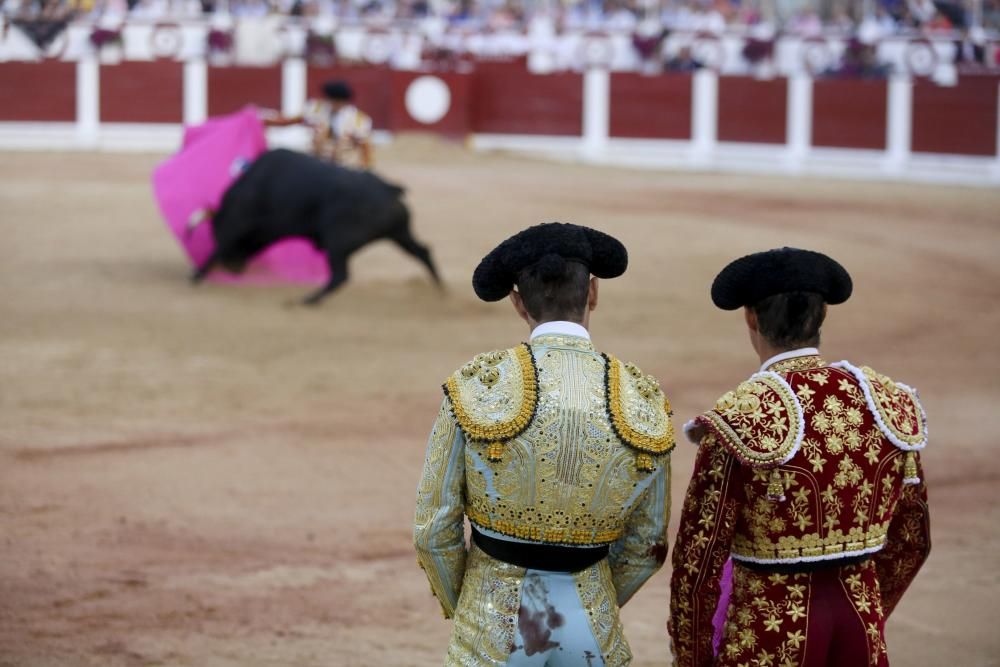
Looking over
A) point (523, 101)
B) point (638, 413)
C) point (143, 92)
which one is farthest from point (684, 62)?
point (638, 413)

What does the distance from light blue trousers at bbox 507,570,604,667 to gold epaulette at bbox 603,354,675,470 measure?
0.20 metres

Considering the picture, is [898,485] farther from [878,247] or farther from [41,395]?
[878,247]

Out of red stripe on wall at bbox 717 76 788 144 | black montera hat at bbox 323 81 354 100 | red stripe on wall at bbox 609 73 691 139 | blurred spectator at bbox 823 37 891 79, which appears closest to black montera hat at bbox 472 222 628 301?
black montera hat at bbox 323 81 354 100

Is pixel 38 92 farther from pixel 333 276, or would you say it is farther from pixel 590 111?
pixel 333 276

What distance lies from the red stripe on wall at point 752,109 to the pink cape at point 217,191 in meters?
8.24

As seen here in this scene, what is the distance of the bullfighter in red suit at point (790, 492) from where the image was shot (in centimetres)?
191

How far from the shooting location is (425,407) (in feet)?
19.0

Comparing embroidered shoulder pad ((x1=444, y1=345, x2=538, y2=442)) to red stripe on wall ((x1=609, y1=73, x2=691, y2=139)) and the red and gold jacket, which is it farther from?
red stripe on wall ((x1=609, y1=73, x2=691, y2=139))

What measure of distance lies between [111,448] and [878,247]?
22.2ft

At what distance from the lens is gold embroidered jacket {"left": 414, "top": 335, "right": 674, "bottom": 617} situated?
1.86 meters

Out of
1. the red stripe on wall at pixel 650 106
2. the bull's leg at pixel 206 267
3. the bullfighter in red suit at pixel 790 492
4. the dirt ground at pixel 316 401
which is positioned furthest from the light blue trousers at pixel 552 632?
the red stripe on wall at pixel 650 106

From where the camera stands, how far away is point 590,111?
1630 centimetres

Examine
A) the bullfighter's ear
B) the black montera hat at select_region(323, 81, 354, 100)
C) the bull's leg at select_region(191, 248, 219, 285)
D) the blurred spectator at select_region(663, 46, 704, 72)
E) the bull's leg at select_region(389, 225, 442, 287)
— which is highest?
the blurred spectator at select_region(663, 46, 704, 72)

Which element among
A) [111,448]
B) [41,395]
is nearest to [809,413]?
[111,448]
